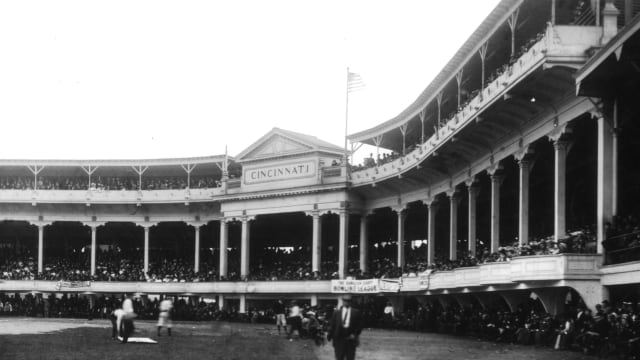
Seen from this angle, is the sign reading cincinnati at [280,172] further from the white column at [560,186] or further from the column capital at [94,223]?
the white column at [560,186]

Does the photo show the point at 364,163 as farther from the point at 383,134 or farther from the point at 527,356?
the point at 527,356

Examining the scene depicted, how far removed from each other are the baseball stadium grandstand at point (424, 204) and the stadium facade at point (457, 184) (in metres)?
0.09

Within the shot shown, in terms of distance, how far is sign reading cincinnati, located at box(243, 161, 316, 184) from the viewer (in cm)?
5875

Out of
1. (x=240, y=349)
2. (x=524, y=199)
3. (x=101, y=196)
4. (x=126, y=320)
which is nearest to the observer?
(x=240, y=349)

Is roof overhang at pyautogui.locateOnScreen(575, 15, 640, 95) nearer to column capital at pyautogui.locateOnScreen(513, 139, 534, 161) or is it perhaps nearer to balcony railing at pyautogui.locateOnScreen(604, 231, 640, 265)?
balcony railing at pyautogui.locateOnScreen(604, 231, 640, 265)

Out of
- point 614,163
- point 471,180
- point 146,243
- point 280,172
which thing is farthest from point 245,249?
point 614,163

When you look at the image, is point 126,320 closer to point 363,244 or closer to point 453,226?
point 453,226

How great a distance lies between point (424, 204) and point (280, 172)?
437 inches

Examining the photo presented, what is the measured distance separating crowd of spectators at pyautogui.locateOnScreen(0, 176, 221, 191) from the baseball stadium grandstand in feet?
0.77

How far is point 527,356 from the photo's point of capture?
24312mm

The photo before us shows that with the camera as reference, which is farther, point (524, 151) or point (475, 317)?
point (475, 317)

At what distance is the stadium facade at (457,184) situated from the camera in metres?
A: 26.4

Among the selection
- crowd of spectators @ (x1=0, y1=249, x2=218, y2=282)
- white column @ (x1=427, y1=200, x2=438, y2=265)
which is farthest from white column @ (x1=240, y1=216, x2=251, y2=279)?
white column @ (x1=427, y1=200, x2=438, y2=265)

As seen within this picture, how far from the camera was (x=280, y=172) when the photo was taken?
60312 millimetres
